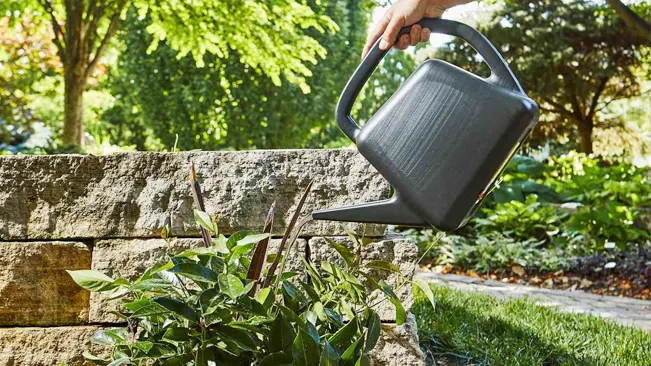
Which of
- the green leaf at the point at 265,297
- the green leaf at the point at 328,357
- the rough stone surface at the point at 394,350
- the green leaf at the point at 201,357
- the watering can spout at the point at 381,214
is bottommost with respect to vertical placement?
the rough stone surface at the point at 394,350

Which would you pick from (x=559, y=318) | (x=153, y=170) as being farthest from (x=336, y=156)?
(x=559, y=318)

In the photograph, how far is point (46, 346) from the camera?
5.52 feet

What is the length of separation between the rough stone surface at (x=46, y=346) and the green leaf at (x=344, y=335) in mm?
795

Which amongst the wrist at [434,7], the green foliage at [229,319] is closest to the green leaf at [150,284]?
the green foliage at [229,319]

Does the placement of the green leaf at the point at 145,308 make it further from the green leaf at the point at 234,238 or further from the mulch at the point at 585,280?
the mulch at the point at 585,280

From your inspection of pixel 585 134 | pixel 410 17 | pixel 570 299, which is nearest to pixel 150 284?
pixel 410 17

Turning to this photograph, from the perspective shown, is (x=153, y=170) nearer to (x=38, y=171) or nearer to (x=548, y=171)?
(x=38, y=171)

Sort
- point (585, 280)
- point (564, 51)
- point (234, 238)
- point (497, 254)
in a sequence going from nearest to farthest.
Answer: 1. point (234, 238)
2. point (585, 280)
3. point (497, 254)
4. point (564, 51)

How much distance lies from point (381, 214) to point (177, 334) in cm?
41

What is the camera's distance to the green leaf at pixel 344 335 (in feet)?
3.87

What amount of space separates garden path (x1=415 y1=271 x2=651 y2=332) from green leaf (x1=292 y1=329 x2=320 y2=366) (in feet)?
8.81

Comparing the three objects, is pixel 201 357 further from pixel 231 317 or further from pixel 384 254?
pixel 384 254

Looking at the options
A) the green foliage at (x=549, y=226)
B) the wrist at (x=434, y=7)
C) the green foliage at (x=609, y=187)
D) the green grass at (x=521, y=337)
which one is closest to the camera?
the wrist at (x=434, y=7)

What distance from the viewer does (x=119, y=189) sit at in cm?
A: 168
